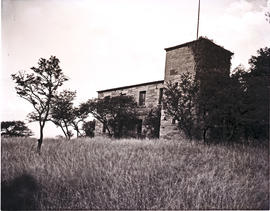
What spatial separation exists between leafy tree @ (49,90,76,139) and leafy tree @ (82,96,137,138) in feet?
6.06

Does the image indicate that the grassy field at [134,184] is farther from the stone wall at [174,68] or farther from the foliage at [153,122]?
the foliage at [153,122]

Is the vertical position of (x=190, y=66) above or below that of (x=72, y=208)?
above

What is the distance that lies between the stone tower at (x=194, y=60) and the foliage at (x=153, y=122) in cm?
143

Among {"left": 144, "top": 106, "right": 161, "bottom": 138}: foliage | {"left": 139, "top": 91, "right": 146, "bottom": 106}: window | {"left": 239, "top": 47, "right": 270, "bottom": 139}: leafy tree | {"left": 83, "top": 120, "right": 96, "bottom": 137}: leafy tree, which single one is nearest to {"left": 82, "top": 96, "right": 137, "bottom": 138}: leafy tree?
{"left": 139, "top": 91, "right": 146, "bottom": 106}: window

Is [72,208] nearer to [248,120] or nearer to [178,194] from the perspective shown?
[178,194]

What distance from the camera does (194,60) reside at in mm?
12906

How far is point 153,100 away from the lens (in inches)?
653

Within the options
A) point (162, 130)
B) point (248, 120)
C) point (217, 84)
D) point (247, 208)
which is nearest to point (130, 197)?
point (247, 208)

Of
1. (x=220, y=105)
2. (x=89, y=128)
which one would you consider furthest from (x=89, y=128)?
(x=220, y=105)

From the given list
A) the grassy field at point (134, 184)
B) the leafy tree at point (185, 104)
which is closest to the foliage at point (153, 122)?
the leafy tree at point (185, 104)

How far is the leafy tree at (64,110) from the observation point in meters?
16.4

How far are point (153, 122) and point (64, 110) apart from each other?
6.94 m

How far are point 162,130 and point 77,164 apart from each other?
9328 millimetres

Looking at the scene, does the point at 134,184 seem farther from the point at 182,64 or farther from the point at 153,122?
the point at 153,122
